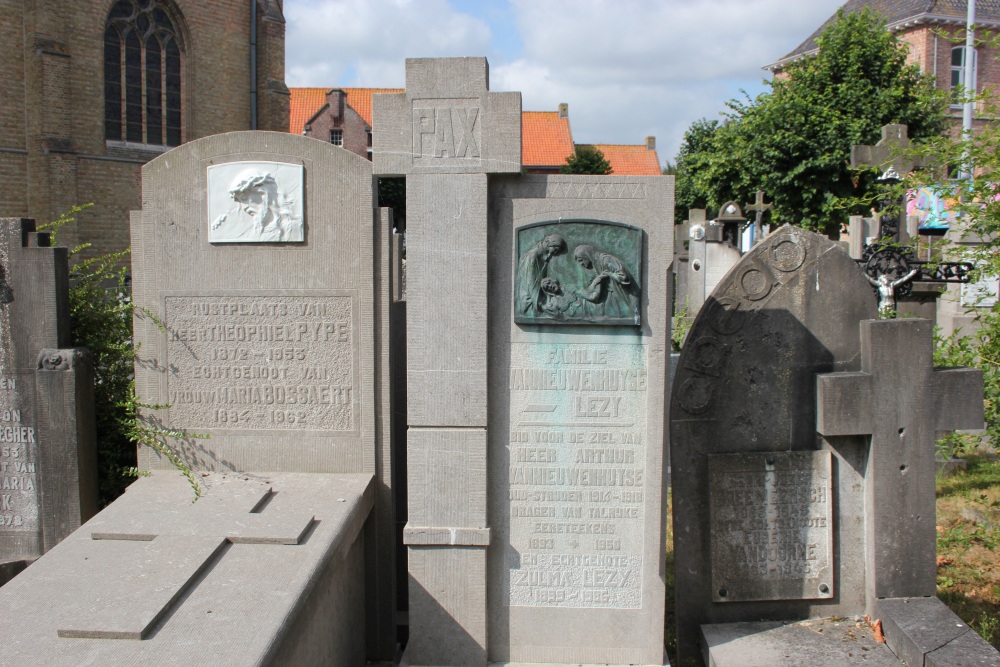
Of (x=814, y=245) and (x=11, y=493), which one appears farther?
(x=11, y=493)

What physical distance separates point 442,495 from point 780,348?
1.88 meters

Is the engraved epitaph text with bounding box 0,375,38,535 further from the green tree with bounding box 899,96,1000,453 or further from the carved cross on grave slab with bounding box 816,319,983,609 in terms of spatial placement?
the green tree with bounding box 899,96,1000,453

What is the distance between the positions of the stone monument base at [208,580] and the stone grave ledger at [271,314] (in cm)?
16

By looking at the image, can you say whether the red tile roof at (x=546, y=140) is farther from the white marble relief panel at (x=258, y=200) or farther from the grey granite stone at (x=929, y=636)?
the grey granite stone at (x=929, y=636)

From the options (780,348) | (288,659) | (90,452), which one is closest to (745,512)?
(780,348)

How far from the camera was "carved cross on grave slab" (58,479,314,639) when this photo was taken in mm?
2572

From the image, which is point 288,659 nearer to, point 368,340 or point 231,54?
point 368,340

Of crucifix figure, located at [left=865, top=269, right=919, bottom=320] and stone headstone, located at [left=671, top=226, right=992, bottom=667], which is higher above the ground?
crucifix figure, located at [left=865, top=269, right=919, bottom=320]

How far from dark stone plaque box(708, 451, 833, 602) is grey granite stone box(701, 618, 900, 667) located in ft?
→ 0.49

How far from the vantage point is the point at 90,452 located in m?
4.54

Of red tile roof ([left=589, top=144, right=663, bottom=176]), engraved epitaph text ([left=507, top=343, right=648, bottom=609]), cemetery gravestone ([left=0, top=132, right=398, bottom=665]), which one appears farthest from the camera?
red tile roof ([left=589, top=144, right=663, bottom=176])

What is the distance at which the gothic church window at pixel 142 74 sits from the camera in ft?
70.7

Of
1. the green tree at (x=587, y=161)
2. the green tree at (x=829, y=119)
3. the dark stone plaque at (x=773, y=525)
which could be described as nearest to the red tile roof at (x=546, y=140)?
the green tree at (x=587, y=161)

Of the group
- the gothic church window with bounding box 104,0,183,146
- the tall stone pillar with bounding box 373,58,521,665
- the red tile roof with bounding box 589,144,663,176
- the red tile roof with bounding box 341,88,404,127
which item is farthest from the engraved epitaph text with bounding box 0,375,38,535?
the red tile roof with bounding box 589,144,663,176
